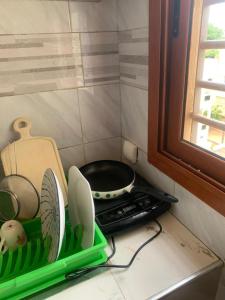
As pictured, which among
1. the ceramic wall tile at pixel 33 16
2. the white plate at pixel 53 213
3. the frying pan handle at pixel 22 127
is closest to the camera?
the white plate at pixel 53 213

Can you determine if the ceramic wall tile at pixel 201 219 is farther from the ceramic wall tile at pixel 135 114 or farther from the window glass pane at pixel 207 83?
the ceramic wall tile at pixel 135 114

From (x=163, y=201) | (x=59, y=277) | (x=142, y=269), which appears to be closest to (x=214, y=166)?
(x=163, y=201)

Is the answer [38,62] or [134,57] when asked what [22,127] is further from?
[134,57]

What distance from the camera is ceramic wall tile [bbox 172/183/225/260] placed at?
0.73 meters

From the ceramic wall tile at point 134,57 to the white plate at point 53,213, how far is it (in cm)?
52

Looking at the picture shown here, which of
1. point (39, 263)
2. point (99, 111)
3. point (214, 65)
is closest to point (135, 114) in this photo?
point (99, 111)

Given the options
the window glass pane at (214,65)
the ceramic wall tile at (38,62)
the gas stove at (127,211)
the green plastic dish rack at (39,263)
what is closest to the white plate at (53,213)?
the green plastic dish rack at (39,263)

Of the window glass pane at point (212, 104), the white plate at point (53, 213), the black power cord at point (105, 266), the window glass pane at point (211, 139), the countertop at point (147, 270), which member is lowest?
the countertop at point (147, 270)

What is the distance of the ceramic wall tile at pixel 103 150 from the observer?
3.84ft

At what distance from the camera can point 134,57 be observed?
96cm

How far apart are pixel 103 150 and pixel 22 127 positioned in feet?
1.33

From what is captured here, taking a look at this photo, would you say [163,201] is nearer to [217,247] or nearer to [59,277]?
[217,247]

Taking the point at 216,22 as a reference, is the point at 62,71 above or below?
below

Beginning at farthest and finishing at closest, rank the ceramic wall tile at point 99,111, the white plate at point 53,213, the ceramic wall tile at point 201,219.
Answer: the ceramic wall tile at point 99,111 < the ceramic wall tile at point 201,219 < the white plate at point 53,213
